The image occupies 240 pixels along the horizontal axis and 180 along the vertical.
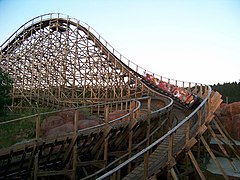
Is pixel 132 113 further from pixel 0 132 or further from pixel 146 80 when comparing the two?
pixel 146 80

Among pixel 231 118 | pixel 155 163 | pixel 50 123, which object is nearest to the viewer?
pixel 155 163

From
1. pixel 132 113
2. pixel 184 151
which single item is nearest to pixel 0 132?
pixel 132 113

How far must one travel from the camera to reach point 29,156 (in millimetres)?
5297

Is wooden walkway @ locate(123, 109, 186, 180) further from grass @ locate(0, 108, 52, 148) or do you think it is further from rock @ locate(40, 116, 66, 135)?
grass @ locate(0, 108, 52, 148)

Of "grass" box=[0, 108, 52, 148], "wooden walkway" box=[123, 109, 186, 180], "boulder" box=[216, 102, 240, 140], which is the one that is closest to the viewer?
Result: "wooden walkway" box=[123, 109, 186, 180]

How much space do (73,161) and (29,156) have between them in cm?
104

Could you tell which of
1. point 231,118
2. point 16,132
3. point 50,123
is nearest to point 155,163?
point 50,123

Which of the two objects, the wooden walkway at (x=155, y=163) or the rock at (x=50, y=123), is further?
the rock at (x=50, y=123)

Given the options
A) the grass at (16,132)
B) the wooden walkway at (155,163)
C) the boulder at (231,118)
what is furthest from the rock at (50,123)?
the boulder at (231,118)

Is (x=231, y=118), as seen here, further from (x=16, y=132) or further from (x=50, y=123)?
(x=16, y=132)

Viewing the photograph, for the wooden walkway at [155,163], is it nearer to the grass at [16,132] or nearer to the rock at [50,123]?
the rock at [50,123]

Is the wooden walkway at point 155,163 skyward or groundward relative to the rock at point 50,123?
groundward

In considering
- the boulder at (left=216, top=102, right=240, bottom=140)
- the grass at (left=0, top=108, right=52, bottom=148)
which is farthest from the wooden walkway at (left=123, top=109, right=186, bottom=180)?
the boulder at (left=216, top=102, right=240, bottom=140)

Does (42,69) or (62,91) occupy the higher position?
(42,69)
